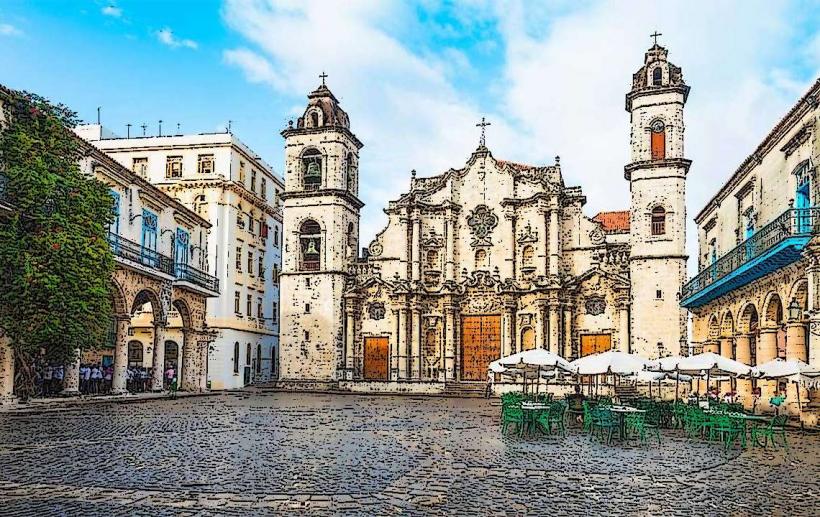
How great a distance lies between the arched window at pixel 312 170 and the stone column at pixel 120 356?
16.9m

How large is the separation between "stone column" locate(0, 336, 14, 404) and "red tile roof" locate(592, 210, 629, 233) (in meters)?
39.0

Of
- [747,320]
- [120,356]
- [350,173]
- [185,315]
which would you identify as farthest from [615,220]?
[120,356]

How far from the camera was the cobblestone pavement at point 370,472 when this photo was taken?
10.0m

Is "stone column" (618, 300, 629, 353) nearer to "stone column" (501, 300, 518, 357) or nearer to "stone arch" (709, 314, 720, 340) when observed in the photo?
"stone column" (501, 300, 518, 357)

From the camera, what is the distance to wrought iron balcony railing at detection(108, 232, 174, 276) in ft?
103

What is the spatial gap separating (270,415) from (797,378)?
1472 cm

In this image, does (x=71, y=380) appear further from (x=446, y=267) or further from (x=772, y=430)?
(x=772, y=430)

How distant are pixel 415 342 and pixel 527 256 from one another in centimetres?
761

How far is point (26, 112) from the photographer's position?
27.0 metres

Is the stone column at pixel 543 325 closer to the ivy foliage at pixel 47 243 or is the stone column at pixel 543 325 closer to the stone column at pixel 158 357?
the stone column at pixel 158 357

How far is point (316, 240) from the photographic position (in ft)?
153

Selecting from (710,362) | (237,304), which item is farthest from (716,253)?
(237,304)

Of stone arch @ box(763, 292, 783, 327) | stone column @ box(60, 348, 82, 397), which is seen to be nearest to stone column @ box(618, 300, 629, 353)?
stone arch @ box(763, 292, 783, 327)

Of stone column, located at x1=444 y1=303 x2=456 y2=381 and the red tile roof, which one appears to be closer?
stone column, located at x1=444 y1=303 x2=456 y2=381
